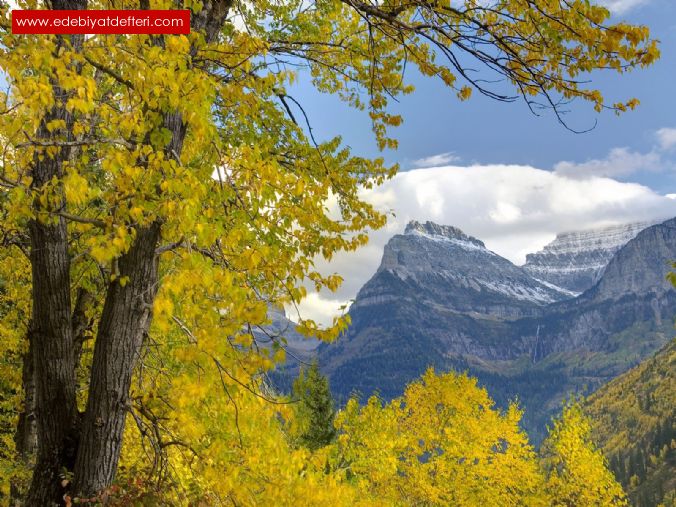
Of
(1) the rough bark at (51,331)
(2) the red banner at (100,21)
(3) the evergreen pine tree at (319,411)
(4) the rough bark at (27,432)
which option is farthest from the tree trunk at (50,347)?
(3) the evergreen pine tree at (319,411)

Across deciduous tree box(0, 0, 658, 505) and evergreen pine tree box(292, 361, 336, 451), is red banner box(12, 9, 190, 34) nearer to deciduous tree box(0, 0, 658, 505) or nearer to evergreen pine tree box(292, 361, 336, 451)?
deciduous tree box(0, 0, 658, 505)

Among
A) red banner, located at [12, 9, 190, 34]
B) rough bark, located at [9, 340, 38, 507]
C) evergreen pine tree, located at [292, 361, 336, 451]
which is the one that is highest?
red banner, located at [12, 9, 190, 34]

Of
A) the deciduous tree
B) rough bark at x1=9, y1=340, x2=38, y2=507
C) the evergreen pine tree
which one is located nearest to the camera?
the deciduous tree

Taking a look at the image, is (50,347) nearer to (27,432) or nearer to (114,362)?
(114,362)

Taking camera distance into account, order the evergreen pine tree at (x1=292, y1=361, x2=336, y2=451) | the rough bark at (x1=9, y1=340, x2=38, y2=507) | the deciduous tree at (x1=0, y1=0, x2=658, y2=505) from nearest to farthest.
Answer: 1. the deciduous tree at (x1=0, y1=0, x2=658, y2=505)
2. the rough bark at (x1=9, y1=340, x2=38, y2=507)
3. the evergreen pine tree at (x1=292, y1=361, x2=336, y2=451)

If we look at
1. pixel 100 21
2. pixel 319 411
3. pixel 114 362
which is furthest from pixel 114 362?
pixel 319 411

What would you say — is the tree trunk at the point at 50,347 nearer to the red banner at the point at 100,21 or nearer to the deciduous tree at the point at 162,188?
the deciduous tree at the point at 162,188

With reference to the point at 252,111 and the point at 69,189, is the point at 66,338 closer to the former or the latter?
the point at 69,189

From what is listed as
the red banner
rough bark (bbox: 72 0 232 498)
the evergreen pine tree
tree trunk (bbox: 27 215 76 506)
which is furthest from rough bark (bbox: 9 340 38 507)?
the evergreen pine tree

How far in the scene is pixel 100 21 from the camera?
5297 mm

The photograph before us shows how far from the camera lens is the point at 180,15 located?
514 centimetres

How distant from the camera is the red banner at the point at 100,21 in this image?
4777 millimetres

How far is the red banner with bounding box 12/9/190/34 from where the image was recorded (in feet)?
15.7

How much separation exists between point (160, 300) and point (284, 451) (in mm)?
2611
